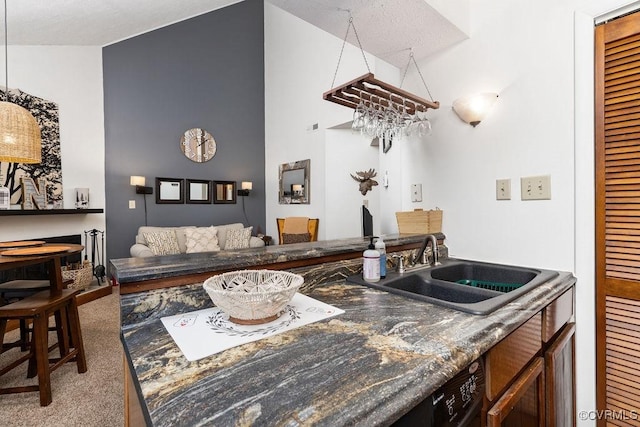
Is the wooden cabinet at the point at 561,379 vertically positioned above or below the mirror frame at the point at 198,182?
below

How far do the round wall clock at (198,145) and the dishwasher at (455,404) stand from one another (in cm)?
527

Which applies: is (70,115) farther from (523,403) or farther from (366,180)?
(523,403)

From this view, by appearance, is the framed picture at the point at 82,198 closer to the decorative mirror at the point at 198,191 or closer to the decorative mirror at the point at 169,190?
the decorative mirror at the point at 169,190

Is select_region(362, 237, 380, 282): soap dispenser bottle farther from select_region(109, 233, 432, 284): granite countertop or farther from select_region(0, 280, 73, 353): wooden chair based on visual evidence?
select_region(0, 280, 73, 353): wooden chair

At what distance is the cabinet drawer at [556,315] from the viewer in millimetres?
1089

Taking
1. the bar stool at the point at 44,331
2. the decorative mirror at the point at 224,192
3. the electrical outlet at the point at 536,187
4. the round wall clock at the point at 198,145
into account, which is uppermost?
the round wall clock at the point at 198,145

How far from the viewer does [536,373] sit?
100 centimetres

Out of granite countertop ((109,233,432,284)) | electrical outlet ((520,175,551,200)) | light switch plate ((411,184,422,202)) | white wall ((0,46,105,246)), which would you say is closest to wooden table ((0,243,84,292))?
granite countertop ((109,233,432,284))

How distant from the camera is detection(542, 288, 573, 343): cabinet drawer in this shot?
1.09 meters

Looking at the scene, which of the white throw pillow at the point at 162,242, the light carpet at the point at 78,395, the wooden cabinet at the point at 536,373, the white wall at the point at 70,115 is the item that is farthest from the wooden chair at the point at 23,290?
the wooden cabinet at the point at 536,373

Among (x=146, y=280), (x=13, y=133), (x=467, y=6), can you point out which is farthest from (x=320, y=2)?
(x=13, y=133)

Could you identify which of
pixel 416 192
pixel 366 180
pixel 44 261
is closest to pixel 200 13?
pixel 366 180

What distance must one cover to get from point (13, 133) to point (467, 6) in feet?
10.3

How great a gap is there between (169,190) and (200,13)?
3058mm
